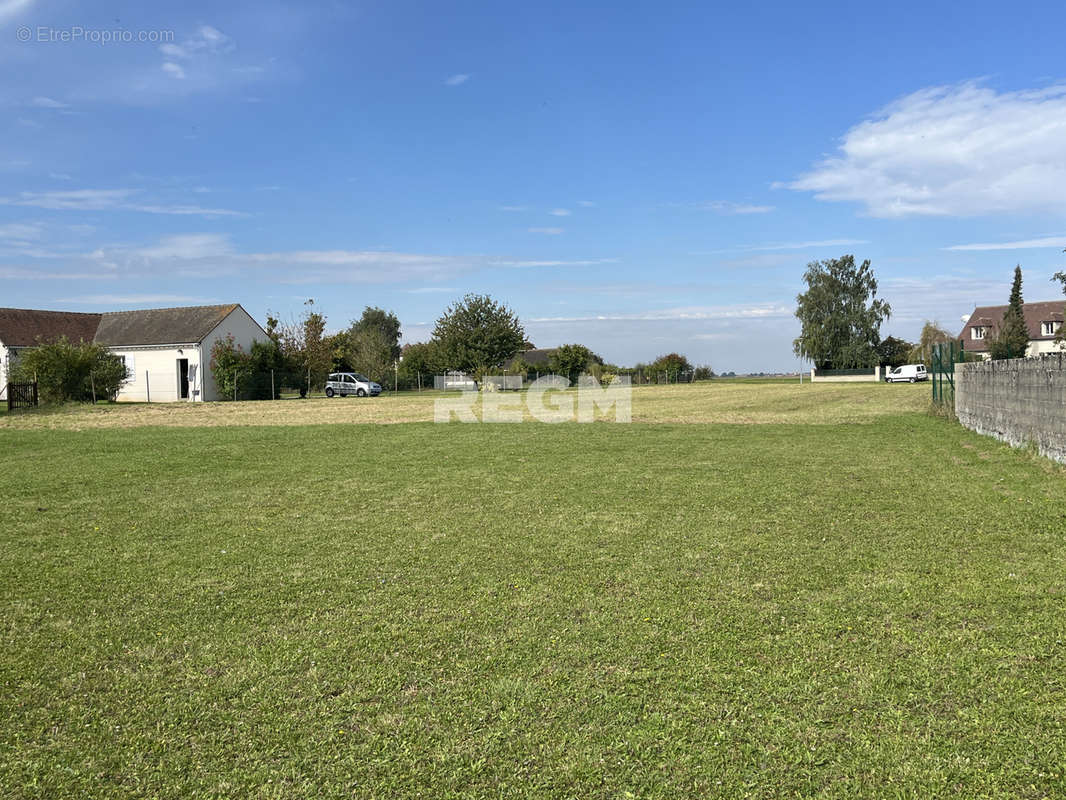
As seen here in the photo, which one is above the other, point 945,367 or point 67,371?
point 67,371

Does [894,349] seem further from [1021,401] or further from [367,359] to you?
[1021,401]

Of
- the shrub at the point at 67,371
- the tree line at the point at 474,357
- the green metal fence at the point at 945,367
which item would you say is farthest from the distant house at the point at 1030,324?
the shrub at the point at 67,371

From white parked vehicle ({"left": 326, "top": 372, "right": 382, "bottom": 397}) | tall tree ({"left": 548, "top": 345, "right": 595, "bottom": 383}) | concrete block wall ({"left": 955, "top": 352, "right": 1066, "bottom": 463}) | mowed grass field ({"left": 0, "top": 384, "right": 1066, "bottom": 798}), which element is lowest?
mowed grass field ({"left": 0, "top": 384, "right": 1066, "bottom": 798})

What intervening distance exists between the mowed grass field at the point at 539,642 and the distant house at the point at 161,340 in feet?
97.9

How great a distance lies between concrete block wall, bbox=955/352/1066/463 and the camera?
10055 millimetres

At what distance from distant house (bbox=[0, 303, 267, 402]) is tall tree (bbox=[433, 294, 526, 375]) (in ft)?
64.9

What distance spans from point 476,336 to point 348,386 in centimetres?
1604

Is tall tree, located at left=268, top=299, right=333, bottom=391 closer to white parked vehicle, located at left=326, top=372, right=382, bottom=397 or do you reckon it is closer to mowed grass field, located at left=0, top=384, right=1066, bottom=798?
white parked vehicle, located at left=326, top=372, right=382, bottom=397

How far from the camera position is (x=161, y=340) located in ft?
123

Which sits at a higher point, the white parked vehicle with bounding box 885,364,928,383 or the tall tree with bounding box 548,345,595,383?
the tall tree with bounding box 548,345,595,383

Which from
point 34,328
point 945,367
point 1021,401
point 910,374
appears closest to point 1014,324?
point 910,374

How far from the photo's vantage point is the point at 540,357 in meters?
90.6

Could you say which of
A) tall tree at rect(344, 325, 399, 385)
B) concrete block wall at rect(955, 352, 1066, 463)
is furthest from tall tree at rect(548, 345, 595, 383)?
concrete block wall at rect(955, 352, 1066, 463)

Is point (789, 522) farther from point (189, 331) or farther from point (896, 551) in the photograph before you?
point (189, 331)
